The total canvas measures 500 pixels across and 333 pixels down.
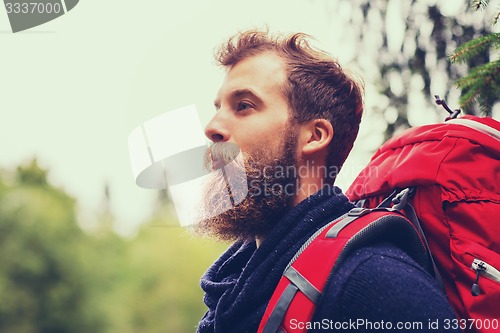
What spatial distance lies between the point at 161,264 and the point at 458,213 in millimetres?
51398

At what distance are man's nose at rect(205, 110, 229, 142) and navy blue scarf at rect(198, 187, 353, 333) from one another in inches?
15.4

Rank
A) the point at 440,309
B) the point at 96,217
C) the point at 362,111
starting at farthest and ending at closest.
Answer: the point at 96,217 < the point at 362,111 < the point at 440,309

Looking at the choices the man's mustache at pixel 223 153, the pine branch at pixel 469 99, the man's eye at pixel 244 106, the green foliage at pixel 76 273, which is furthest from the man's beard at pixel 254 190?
the green foliage at pixel 76 273

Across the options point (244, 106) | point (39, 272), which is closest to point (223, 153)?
point (244, 106)

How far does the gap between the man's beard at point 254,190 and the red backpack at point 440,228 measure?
413mm

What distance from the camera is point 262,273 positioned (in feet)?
5.72

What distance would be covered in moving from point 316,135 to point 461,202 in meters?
0.71

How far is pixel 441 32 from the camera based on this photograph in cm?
276

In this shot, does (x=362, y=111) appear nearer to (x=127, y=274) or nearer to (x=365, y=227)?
(x=365, y=227)

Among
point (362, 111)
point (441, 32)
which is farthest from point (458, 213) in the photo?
point (441, 32)

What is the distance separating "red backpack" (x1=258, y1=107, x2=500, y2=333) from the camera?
1.47m

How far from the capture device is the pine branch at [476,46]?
1.90m

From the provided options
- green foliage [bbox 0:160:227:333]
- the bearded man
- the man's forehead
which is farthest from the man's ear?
green foliage [bbox 0:160:227:333]

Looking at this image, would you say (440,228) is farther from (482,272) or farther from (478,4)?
(478,4)
